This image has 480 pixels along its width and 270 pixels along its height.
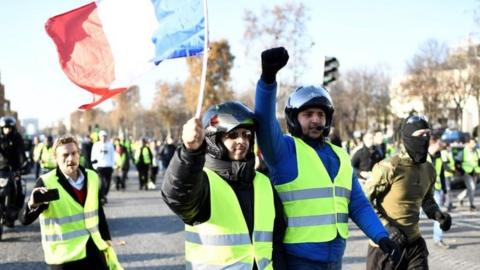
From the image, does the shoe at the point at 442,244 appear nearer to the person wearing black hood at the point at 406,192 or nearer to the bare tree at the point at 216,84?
the person wearing black hood at the point at 406,192

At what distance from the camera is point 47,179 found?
4.78 metres

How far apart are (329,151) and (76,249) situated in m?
2.10

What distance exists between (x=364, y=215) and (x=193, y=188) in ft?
4.84

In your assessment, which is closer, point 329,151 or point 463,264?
point 329,151

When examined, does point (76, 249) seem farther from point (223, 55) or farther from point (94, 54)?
point (223, 55)

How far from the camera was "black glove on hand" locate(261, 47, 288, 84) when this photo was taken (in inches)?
127

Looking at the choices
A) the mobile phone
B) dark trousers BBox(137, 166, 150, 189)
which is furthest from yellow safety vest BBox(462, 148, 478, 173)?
the mobile phone

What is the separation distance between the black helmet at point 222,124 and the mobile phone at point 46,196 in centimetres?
175

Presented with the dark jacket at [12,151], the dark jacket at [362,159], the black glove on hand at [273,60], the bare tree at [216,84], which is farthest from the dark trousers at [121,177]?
the bare tree at [216,84]

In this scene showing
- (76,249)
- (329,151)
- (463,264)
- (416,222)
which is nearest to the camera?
(329,151)

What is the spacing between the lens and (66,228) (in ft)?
15.4

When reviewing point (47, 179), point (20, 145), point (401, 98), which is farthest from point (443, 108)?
point (47, 179)

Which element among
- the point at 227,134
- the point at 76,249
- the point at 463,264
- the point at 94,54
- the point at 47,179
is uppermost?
the point at 94,54

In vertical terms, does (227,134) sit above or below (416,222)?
above
